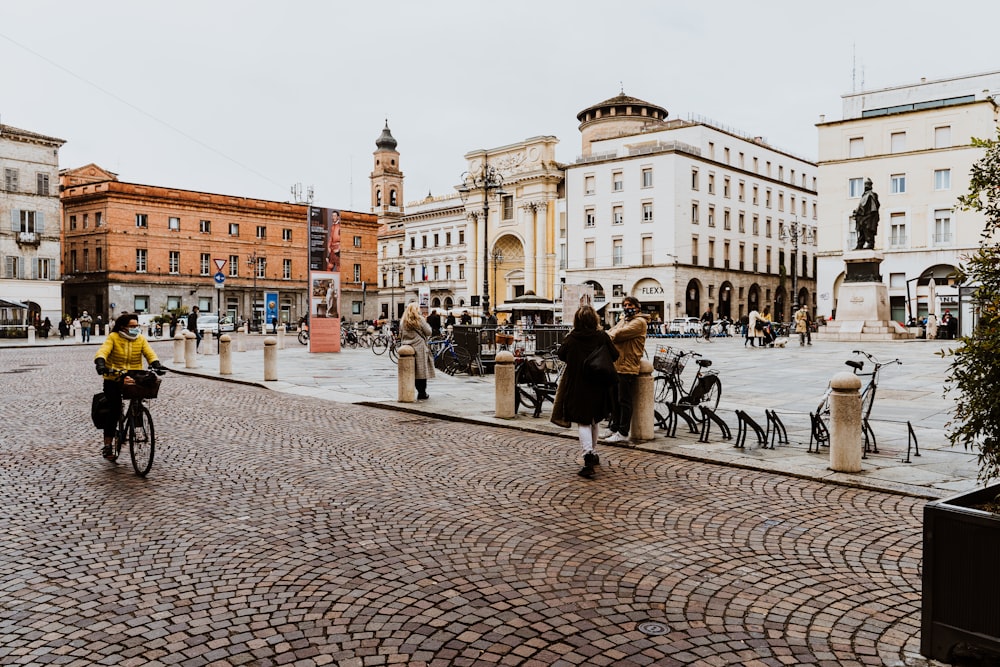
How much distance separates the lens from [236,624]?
3.85 m

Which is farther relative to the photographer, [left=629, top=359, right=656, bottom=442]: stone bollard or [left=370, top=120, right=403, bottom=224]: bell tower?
[left=370, top=120, right=403, bottom=224]: bell tower

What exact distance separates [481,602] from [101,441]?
6863 millimetres

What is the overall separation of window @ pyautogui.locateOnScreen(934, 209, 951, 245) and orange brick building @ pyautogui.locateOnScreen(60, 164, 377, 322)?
50.5 meters

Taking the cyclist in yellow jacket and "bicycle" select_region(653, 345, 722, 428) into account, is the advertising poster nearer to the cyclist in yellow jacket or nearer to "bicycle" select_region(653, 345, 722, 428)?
"bicycle" select_region(653, 345, 722, 428)

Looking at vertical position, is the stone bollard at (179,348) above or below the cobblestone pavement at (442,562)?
above

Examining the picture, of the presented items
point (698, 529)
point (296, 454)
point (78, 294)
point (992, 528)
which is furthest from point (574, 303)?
point (78, 294)

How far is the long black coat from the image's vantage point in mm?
7590

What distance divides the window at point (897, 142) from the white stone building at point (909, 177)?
0.06 meters

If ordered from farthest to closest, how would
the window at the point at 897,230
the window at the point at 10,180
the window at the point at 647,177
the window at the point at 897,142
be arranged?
the window at the point at 647,177 → the window at the point at 897,142 → the window at the point at 897,230 → the window at the point at 10,180

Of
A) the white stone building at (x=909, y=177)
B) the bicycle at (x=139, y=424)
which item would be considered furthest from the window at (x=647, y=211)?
the bicycle at (x=139, y=424)

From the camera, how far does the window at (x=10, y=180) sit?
164 feet

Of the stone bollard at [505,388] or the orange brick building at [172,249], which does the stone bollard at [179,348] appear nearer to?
the stone bollard at [505,388]

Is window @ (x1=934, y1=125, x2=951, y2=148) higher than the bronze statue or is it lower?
higher

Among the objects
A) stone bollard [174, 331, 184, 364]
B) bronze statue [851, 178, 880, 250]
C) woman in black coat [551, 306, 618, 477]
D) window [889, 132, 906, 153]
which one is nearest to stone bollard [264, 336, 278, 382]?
stone bollard [174, 331, 184, 364]
